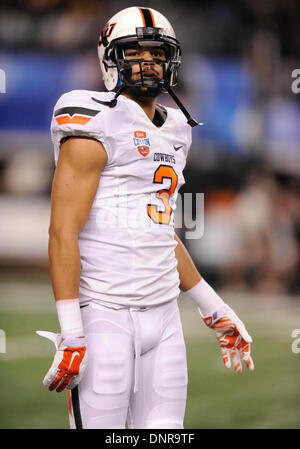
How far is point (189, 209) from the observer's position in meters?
10.9

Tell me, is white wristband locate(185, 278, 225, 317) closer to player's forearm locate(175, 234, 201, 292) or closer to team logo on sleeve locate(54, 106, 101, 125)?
player's forearm locate(175, 234, 201, 292)

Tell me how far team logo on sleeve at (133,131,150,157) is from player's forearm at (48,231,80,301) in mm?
376

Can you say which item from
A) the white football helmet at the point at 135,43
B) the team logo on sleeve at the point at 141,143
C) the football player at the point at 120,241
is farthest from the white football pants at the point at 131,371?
the white football helmet at the point at 135,43

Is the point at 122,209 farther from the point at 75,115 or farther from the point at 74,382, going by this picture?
the point at 74,382

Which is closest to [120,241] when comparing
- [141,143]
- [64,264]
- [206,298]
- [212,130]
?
[64,264]

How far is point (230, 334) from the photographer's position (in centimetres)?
297

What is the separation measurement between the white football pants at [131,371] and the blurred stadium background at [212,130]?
23.0 ft

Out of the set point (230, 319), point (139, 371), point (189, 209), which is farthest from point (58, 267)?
point (189, 209)

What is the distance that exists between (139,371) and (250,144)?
33.4 ft

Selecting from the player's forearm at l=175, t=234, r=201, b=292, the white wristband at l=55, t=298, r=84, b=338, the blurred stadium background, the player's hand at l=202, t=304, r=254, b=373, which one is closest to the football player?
the white wristband at l=55, t=298, r=84, b=338

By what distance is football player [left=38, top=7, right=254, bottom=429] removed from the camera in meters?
2.43

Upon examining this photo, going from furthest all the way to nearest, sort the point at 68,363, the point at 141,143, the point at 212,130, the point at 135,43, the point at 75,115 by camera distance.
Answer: the point at 212,130
the point at 135,43
the point at 141,143
the point at 75,115
the point at 68,363

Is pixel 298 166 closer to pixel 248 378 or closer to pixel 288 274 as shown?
pixel 288 274

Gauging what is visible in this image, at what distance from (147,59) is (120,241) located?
2.17ft
